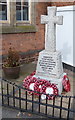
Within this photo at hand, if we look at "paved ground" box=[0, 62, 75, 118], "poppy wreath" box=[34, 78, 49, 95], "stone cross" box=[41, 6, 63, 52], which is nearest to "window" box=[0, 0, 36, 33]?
"paved ground" box=[0, 62, 75, 118]

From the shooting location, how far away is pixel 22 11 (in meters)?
7.40

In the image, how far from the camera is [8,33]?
6.78 m

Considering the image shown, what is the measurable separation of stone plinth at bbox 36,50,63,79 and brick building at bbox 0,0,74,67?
270 cm

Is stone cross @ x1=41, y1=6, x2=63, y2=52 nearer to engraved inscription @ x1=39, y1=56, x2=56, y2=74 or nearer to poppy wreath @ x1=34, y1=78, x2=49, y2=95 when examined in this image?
engraved inscription @ x1=39, y1=56, x2=56, y2=74

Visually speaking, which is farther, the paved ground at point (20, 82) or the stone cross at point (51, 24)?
the stone cross at point (51, 24)

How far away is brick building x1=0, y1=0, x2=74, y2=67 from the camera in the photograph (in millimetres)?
6762

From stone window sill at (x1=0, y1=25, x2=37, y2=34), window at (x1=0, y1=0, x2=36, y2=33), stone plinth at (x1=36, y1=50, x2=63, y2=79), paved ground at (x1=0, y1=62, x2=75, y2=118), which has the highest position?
window at (x1=0, y1=0, x2=36, y2=33)

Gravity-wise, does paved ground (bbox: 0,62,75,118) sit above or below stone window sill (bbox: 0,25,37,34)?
below

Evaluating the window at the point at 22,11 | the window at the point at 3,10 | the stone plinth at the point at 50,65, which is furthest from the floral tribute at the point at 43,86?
the window at the point at 22,11

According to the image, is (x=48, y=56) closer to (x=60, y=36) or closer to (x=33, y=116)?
(x=33, y=116)

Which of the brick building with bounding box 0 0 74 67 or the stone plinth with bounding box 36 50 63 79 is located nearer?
the stone plinth with bounding box 36 50 63 79

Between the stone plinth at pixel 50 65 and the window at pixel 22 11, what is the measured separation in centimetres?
334

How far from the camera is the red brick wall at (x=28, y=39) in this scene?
6887mm

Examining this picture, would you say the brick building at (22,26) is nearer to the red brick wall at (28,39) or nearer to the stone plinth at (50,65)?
the red brick wall at (28,39)
